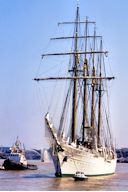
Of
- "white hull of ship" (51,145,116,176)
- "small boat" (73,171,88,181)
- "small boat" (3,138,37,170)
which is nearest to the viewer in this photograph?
"small boat" (73,171,88,181)

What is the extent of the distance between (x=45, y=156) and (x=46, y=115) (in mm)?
88844

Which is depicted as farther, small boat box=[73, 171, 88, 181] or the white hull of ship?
the white hull of ship

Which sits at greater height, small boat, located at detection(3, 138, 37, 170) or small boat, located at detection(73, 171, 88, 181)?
small boat, located at detection(3, 138, 37, 170)

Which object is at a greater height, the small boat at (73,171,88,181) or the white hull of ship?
the white hull of ship

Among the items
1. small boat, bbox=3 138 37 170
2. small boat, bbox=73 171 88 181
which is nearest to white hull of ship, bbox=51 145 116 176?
small boat, bbox=73 171 88 181

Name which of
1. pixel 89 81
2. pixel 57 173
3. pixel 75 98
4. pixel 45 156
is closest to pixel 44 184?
pixel 57 173

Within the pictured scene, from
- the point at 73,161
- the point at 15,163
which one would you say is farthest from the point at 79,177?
the point at 15,163

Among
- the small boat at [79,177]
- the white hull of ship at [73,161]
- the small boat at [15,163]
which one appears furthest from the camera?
the small boat at [15,163]

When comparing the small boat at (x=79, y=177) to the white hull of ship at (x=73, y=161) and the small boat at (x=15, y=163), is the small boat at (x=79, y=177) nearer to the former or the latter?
the white hull of ship at (x=73, y=161)

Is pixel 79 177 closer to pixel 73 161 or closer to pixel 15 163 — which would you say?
pixel 73 161

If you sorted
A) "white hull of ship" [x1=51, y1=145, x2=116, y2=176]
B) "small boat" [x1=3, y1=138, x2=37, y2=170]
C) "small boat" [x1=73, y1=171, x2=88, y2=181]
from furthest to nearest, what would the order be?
1. "small boat" [x1=3, y1=138, x2=37, y2=170]
2. "white hull of ship" [x1=51, y1=145, x2=116, y2=176]
3. "small boat" [x1=73, y1=171, x2=88, y2=181]

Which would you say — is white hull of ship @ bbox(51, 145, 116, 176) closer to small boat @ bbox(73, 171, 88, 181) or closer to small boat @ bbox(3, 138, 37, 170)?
small boat @ bbox(73, 171, 88, 181)

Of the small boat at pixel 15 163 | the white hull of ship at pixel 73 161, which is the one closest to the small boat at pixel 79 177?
the white hull of ship at pixel 73 161

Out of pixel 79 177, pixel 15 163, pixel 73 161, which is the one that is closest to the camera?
pixel 79 177
